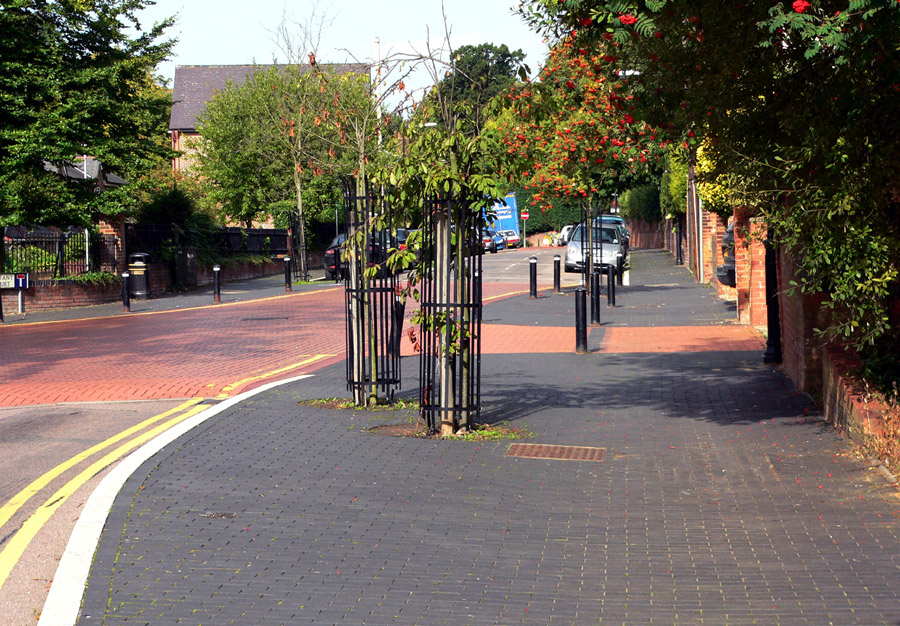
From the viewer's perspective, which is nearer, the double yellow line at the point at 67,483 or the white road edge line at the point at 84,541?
the white road edge line at the point at 84,541

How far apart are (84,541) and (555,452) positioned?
12.9 feet

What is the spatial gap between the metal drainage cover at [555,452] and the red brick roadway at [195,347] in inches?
196

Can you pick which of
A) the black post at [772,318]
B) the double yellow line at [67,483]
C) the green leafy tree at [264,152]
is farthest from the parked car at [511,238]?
the double yellow line at [67,483]

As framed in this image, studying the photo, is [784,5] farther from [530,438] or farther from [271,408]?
[271,408]

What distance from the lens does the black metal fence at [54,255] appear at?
2705 centimetres

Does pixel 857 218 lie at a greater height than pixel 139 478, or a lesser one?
greater

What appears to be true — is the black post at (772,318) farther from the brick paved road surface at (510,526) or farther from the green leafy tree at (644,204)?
the green leafy tree at (644,204)

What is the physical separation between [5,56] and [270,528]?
22.8 metres

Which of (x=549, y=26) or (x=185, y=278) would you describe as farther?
(x=185, y=278)

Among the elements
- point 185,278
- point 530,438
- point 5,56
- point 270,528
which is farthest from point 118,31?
point 270,528

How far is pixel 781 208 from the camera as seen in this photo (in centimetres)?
796

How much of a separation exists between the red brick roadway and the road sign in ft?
10.2

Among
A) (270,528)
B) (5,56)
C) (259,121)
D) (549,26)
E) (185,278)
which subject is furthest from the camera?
(259,121)

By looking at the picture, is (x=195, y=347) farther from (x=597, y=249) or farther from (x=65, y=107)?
(x=597, y=249)
